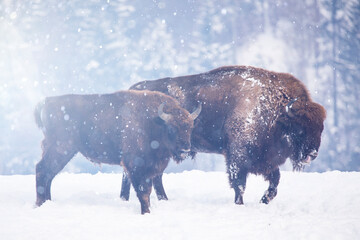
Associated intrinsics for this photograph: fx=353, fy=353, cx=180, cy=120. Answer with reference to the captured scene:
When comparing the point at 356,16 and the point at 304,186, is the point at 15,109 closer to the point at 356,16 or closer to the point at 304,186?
the point at 304,186

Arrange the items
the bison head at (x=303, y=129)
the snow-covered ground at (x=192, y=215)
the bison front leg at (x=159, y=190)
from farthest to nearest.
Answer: the bison front leg at (x=159, y=190) → the bison head at (x=303, y=129) → the snow-covered ground at (x=192, y=215)

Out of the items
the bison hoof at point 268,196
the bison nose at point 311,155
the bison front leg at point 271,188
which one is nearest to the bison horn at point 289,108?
the bison nose at point 311,155

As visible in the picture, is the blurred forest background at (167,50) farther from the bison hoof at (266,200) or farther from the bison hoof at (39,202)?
the bison hoof at (39,202)

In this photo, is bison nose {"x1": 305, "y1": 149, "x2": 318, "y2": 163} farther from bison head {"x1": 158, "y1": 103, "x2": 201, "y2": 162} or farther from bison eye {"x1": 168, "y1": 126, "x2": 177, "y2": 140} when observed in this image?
bison eye {"x1": 168, "y1": 126, "x2": 177, "y2": 140}

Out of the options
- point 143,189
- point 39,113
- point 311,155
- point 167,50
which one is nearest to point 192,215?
point 143,189

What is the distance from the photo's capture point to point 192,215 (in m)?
4.23

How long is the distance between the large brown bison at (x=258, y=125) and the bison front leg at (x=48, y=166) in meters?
1.09

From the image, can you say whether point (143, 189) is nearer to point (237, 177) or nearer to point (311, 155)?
point (237, 177)

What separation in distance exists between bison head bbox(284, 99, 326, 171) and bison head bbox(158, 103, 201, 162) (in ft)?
5.01

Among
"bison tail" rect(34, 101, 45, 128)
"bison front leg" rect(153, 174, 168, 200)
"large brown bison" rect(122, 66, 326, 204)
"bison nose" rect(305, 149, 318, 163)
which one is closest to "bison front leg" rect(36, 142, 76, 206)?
"bison tail" rect(34, 101, 45, 128)

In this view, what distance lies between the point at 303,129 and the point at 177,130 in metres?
1.84

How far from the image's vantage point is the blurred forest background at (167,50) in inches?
461

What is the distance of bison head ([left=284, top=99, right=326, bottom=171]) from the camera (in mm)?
4973

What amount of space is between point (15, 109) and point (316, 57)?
421 inches
